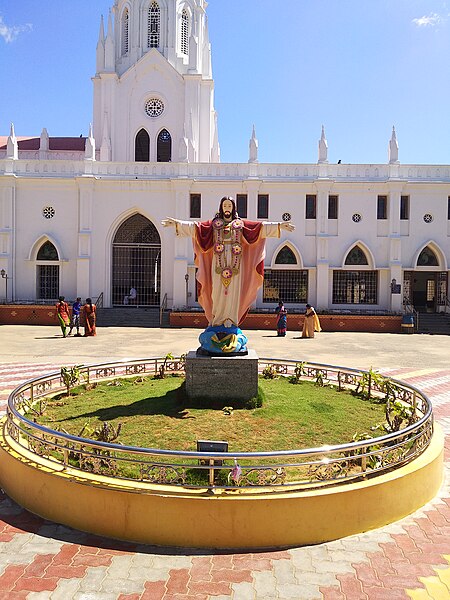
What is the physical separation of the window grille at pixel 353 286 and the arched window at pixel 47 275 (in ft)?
48.5

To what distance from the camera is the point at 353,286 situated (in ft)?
80.3

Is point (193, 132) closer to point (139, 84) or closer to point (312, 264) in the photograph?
point (139, 84)

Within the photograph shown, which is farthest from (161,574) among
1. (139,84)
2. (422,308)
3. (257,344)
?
(139,84)

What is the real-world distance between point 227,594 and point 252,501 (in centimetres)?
77

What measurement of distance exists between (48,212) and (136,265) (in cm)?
528

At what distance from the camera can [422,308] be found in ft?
82.4

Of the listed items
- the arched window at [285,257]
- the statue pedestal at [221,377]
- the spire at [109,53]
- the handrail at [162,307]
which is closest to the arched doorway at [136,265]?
the handrail at [162,307]

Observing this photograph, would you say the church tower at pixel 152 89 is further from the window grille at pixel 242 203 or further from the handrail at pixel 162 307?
the handrail at pixel 162 307

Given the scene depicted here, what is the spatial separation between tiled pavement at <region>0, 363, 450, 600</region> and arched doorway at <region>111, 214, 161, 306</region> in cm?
2114

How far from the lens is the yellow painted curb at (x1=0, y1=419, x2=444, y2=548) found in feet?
12.5

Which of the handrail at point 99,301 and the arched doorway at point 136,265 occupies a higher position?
the arched doorway at point 136,265

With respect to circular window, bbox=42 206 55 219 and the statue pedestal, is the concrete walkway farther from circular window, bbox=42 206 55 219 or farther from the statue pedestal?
circular window, bbox=42 206 55 219

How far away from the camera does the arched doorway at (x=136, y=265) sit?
Answer: 81.9ft

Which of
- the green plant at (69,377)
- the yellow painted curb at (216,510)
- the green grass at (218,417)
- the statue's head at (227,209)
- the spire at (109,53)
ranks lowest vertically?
the yellow painted curb at (216,510)
